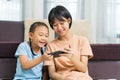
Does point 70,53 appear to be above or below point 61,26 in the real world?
below

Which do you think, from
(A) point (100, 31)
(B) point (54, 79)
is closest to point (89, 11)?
(A) point (100, 31)

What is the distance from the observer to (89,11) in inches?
113

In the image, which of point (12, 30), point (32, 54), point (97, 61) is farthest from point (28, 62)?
point (12, 30)

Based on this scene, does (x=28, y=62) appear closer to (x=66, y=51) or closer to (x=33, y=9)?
(x=66, y=51)

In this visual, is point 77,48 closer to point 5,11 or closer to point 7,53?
point 7,53

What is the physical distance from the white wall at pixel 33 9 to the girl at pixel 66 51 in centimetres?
133

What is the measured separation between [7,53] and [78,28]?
3.19 ft

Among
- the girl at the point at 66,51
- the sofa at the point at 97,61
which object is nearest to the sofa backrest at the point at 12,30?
the sofa at the point at 97,61

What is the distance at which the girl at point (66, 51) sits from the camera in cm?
146

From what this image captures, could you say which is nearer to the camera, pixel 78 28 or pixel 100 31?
pixel 78 28

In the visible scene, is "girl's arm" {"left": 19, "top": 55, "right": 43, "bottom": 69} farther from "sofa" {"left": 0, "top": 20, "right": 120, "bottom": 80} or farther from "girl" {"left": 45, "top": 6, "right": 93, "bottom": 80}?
"sofa" {"left": 0, "top": 20, "right": 120, "bottom": 80}

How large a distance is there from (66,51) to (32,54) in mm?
273

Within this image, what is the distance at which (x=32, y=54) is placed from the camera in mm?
1581

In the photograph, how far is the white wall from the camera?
9.31 ft
